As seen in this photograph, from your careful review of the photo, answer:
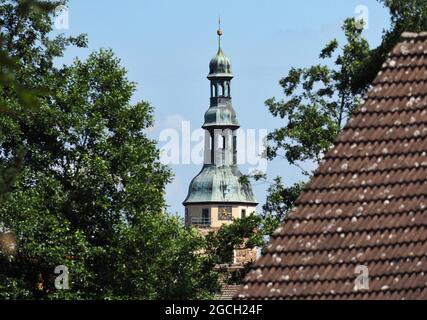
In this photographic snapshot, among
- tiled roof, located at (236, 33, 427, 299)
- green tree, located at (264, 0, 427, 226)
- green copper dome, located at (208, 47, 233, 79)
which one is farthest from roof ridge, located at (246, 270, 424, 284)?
green copper dome, located at (208, 47, 233, 79)

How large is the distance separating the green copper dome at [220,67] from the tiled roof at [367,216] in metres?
165

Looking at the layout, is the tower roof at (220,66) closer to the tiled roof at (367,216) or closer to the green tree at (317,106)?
the green tree at (317,106)

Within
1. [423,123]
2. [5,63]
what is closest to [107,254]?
[423,123]

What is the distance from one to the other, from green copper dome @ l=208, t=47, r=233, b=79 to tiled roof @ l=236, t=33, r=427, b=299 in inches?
6493

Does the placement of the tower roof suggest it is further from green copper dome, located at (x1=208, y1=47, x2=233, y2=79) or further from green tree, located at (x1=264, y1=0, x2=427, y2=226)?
green tree, located at (x1=264, y1=0, x2=427, y2=226)

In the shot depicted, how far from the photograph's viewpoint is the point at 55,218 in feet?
167

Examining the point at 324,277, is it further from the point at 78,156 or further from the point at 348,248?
the point at 78,156

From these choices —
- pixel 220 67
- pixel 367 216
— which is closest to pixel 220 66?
pixel 220 67

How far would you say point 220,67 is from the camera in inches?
7126

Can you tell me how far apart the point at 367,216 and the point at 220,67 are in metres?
167

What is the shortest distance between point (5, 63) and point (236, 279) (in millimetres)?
43738

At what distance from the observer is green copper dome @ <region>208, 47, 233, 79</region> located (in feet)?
592

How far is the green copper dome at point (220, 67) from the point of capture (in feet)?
592
